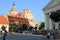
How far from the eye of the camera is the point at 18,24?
19450 cm

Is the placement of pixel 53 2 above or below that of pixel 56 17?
above

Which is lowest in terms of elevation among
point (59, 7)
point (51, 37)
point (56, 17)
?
point (51, 37)

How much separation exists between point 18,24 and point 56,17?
434 ft

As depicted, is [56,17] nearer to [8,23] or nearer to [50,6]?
[50,6]

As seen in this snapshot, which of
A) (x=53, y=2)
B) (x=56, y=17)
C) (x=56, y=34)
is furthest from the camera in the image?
(x=53, y=2)

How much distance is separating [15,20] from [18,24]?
15.7ft

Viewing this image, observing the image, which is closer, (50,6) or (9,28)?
(50,6)

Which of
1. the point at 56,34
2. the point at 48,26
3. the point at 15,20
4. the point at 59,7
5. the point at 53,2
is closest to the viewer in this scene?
the point at 56,34

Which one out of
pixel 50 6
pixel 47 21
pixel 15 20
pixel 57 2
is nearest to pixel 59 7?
pixel 57 2

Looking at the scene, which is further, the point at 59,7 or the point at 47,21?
the point at 47,21

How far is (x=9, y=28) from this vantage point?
174 meters

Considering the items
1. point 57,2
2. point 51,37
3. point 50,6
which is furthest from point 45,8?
point 51,37

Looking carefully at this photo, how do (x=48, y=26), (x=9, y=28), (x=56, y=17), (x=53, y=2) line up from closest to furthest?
(x=56, y=17), (x=53, y=2), (x=48, y=26), (x=9, y=28)

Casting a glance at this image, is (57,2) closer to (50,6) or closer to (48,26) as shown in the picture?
(50,6)
